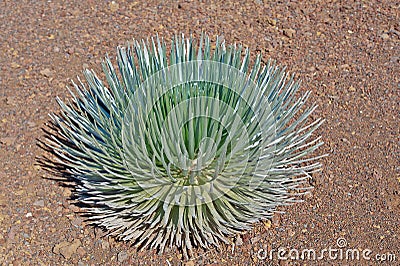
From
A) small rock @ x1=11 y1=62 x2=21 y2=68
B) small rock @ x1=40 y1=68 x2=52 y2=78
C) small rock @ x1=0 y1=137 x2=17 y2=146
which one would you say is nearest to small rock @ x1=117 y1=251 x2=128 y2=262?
small rock @ x1=0 y1=137 x2=17 y2=146

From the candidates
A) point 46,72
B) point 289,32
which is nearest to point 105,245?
point 46,72

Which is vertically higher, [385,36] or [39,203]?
[385,36]

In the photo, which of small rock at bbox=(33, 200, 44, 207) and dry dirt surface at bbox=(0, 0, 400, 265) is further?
small rock at bbox=(33, 200, 44, 207)

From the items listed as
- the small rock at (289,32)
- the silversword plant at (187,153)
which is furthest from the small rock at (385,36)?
the silversword plant at (187,153)

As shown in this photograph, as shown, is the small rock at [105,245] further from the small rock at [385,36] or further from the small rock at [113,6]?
the small rock at [385,36]

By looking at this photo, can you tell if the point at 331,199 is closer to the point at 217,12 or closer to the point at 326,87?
the point at 326,87

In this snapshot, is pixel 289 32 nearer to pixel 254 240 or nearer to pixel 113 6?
pixel 113 6

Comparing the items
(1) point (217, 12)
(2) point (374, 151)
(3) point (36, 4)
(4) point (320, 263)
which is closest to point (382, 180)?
(2) point (374, 151)

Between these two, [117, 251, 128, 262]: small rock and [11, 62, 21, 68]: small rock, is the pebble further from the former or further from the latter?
[11, 62, 21, 68]: small rock
